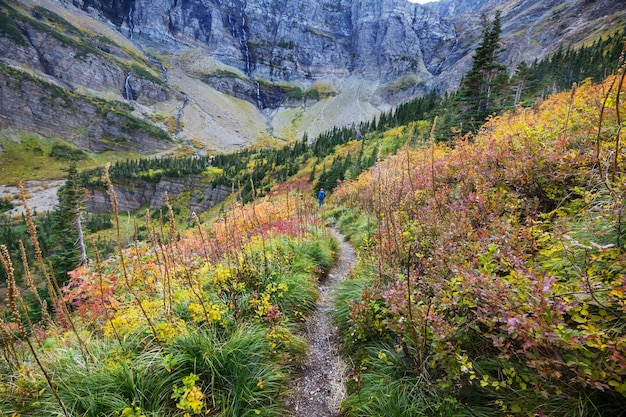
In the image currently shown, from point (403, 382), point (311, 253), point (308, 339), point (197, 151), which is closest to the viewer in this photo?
point (403, 382)

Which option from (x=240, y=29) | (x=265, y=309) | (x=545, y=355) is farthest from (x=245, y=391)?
(x=240, y=29)

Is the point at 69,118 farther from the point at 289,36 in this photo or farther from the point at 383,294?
the point at 289,36

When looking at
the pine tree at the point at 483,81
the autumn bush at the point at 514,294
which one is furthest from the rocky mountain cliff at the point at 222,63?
the autumn bush at the point at 514,294

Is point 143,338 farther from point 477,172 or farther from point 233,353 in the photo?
point 477,172

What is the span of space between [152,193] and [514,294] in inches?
3250

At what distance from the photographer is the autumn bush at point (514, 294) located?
1792mm

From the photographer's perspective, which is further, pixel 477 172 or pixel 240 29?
pixel 240 29

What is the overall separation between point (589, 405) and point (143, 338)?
4182 millimetres

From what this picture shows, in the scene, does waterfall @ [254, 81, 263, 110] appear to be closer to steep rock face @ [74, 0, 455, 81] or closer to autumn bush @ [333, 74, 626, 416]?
steep rock face @ [74, 0, 455, 81]

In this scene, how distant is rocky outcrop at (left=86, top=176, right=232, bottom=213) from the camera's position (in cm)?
6247

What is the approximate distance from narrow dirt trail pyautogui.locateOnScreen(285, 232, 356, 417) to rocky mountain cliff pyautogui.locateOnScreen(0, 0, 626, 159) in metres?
114

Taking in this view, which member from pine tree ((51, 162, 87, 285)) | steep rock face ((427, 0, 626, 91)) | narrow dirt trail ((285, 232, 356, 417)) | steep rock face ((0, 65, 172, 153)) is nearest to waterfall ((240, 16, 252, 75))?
steep rock face ((0, 65, 172, 153))

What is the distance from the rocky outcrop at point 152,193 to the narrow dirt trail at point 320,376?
60.7m

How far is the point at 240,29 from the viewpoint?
617 ft
